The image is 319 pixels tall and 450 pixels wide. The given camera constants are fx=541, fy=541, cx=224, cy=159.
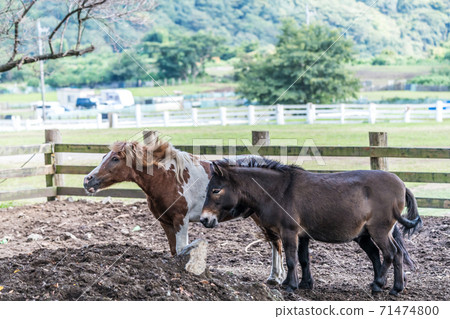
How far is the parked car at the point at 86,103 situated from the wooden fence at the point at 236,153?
4148 centimetres

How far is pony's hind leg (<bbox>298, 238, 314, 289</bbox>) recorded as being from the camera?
5.47 m

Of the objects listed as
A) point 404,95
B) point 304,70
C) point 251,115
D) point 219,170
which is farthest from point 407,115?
point 219,170

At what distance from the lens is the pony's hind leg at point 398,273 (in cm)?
520

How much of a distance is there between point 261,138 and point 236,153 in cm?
53

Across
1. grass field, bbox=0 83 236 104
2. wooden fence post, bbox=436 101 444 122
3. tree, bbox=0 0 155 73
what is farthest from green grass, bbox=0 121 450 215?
grass field, bbox=0 83 236 104

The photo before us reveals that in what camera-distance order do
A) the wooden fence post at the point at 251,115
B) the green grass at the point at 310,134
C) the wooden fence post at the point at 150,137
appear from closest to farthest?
the wooden fence post at the point at 150,137, the green grass at the point at 310,134, the wooden fence post at the point at 251,115

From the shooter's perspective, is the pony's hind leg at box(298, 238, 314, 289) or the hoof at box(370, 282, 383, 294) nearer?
the hoof at box(370, 282, 383, 294)

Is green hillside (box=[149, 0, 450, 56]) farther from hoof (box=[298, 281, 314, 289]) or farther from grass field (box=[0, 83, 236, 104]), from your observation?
hoof (box=[298, 281, 314, 289])

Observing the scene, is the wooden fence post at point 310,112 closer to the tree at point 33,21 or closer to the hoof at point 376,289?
the tree at point 33,21

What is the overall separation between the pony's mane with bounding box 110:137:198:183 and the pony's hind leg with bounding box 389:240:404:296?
250 cm

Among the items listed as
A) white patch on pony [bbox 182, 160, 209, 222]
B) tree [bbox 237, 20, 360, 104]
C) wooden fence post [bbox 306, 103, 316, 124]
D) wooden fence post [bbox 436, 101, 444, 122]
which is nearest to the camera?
white patch on pony [bbox 182, 160, 209, 222]

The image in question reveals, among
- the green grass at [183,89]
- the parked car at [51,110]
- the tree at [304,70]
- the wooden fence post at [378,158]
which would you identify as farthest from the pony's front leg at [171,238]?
the green grass at [183,89]

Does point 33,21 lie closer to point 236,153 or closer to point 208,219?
point 236,153
